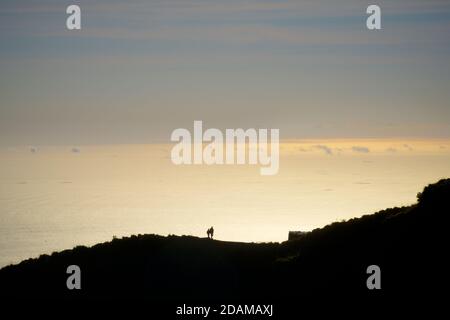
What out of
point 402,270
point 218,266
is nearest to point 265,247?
point 218,266

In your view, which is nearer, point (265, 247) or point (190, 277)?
point (190, 277)

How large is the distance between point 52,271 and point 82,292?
5.66 m

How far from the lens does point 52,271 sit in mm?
48062

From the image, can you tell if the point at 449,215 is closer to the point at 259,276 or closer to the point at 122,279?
the point at 259,276

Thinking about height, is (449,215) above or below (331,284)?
above

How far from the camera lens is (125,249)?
162 feet

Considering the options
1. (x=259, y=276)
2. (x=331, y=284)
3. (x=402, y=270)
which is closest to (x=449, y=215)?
(x=402, y=270)

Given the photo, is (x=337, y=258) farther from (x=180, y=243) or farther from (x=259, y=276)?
(x=180, y=243)
